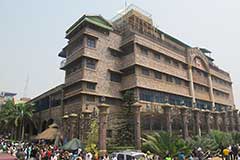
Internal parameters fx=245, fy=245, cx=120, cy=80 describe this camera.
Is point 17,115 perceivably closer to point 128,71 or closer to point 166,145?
point 128,71

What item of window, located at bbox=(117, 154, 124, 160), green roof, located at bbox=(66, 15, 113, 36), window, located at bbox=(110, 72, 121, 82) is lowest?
window, located at bbox=(117, 154, 124, 160)

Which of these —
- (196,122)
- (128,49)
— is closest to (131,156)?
(196,122)

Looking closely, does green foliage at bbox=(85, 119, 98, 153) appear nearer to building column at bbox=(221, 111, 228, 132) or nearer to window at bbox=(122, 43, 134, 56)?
window at bbox=(122, 43, 134, 56)

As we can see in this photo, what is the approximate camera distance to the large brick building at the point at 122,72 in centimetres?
2989

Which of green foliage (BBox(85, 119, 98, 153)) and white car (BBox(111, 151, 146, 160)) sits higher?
green foliage (BBox(85, 119, 98, 153))

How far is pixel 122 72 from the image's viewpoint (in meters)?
34.1

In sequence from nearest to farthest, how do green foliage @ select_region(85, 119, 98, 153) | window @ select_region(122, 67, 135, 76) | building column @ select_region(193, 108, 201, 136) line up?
green foliage @ select_region(85, 119, 98, 153)
building column @ select_region(193, 108, 201, 136)
window @ select_region(122, 67, 135, 76)

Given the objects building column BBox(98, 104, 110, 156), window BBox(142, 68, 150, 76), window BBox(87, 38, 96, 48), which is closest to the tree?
window BBox(87, 38, 96, 48)

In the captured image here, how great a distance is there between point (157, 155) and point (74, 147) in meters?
6.60

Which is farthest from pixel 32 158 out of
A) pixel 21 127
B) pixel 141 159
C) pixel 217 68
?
pixel 217 68

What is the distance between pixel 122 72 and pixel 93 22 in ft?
25.6

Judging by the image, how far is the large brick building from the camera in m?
29.9

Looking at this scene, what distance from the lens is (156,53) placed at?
3578 centimetres

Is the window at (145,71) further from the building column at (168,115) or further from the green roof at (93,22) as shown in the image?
the building column at (168,115)
